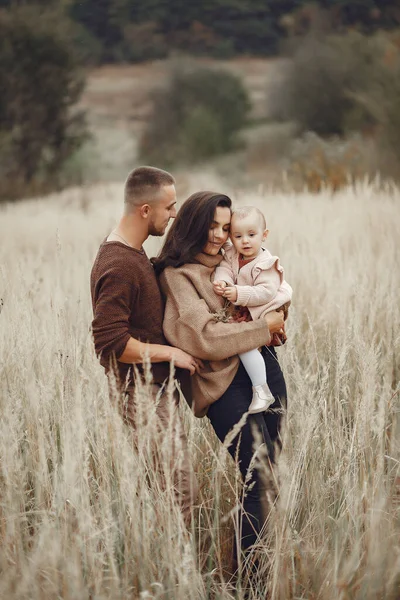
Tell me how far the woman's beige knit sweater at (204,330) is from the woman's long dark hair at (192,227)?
0.04 meters

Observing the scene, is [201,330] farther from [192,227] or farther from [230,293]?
[192,227]

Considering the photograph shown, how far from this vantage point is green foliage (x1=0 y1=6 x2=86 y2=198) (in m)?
21.4

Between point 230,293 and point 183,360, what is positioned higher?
point 230,293

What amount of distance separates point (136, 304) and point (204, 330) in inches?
11.0

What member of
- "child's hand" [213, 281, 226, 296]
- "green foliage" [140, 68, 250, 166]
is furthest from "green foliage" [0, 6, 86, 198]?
"child's hand" [213, 281, 226, 296]

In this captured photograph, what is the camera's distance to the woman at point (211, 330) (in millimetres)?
2332

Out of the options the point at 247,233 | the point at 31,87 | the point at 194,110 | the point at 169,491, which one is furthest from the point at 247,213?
the point at 194,110

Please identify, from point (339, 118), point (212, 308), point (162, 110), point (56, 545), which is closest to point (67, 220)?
point (212, 308)

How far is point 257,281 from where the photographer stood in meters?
2.45

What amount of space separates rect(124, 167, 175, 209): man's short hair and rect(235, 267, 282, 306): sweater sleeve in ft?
1.53

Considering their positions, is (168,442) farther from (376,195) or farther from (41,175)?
(41,175)

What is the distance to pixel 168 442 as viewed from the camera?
2.00 meters

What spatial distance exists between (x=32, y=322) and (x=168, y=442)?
174cm

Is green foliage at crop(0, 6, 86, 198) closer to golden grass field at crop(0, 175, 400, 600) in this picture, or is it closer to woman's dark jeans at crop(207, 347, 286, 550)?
golden grass field at crop(0, 175, 400, 600)
